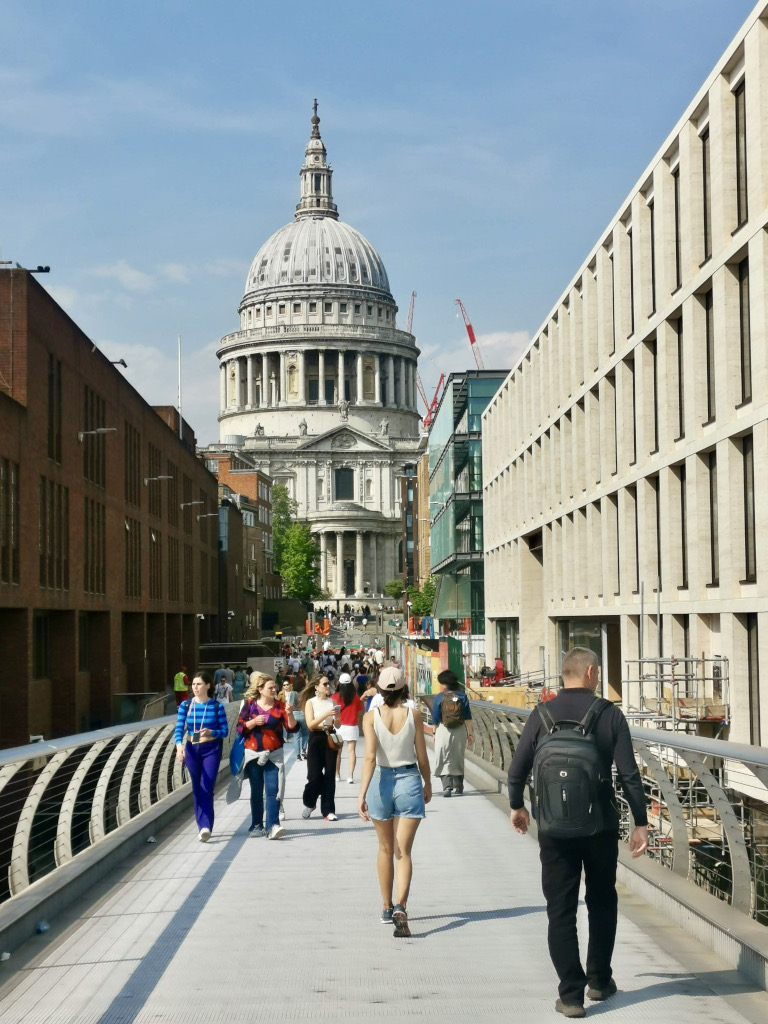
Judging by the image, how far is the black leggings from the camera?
55.0ft

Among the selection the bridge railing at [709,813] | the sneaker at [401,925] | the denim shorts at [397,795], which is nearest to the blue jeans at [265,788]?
the bridge railing at [709,813]

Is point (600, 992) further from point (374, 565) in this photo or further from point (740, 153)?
point (374, 565)

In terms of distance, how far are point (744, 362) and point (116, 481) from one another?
2735 cm

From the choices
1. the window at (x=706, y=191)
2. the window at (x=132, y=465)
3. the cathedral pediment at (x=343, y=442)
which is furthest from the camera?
the cathedral pediment at (x=343, y=442)

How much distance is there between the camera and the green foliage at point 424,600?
4183 inches

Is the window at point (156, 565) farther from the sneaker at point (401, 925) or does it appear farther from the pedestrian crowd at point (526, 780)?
the sneaker at point (401, 925)

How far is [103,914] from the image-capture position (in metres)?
10.6

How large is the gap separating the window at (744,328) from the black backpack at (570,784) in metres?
16.6

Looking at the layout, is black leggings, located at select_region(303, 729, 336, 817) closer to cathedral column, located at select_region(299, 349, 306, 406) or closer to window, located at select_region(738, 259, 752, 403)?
window, located at select_region(738, 259, 752, 403)

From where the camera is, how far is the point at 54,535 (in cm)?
3694

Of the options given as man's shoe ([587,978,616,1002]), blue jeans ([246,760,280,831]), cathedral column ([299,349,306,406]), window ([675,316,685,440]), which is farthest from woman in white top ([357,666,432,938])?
cathedral column ([299,349,306,406])

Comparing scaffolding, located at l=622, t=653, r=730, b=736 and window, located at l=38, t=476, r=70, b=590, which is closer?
scaffolding, located at l=622, t=653, r=730, b=736

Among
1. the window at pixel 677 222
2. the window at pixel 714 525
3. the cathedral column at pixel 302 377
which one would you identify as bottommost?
the window at pixel 714 525

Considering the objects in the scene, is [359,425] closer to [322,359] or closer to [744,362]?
[322,359]
